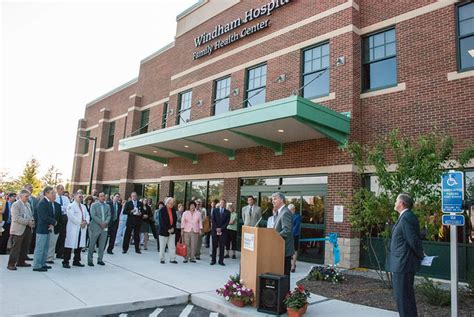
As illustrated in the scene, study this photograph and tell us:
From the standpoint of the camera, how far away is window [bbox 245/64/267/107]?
15.0 metres

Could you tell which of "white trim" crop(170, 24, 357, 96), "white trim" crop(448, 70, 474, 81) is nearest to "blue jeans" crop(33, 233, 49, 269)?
"white trim" crop(170, 24, 357, 96)

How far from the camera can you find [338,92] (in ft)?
40.1

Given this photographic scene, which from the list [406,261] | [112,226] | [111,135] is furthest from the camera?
[111,135]

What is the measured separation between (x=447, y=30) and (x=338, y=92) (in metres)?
3.49

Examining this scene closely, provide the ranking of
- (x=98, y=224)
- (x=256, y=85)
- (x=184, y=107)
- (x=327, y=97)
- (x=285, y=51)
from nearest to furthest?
(x=98, y=224) → (x=327, y=97) → (x=285, y=51) → (x=256, y=85) → (x=184, y=107)

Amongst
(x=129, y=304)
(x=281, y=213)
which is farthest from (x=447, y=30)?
(x=129, y=304)

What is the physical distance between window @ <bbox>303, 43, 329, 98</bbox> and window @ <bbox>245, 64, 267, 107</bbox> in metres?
1.98

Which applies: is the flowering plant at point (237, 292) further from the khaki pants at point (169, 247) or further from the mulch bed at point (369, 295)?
the khaki pants at point (169, 247)

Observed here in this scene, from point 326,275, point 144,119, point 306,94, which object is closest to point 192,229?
point 326,275

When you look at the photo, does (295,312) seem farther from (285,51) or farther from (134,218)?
(285,51)

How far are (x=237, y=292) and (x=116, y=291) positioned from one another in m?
2.50

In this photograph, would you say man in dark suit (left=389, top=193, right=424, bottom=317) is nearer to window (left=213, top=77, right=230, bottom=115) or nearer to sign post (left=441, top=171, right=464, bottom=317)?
sign post (left=441, top=171, right=464, bottom=317)

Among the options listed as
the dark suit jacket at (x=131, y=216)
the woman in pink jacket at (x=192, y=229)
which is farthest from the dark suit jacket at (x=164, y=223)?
the dark suit jacket at (x=131, y=216)

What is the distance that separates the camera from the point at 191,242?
449 inches
